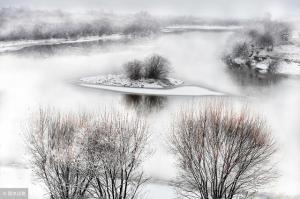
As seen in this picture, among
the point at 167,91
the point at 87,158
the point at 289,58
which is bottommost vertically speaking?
the point at 167,91

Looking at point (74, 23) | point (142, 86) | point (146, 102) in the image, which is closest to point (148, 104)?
point (146, 102)

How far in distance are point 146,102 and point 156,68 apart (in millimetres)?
8694

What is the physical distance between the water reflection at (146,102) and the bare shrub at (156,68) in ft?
18.8

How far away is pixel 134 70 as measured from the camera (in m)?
34.8

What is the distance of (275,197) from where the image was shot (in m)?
13.7

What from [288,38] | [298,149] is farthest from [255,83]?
[298,149]

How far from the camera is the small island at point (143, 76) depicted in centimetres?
3291

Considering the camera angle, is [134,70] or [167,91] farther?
[134,70]

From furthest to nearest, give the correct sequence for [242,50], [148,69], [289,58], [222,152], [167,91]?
[242,50]
[289,58]
[148,69]
[167,91]
[222,152]

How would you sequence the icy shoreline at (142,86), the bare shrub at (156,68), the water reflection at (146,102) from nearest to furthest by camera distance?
the water reflection at (146,102)
the icy shoreline at (142,86)
the bare shrub at (156,68)

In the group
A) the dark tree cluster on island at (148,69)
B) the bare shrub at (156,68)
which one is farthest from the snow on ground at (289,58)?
the dark tree cluster on island at (148,69)

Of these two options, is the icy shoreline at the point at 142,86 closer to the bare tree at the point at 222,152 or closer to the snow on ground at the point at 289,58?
the snow on ground at the point at 289,58

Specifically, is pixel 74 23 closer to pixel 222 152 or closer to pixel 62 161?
pixel 62 161

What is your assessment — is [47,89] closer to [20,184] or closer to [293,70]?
[20,184]
